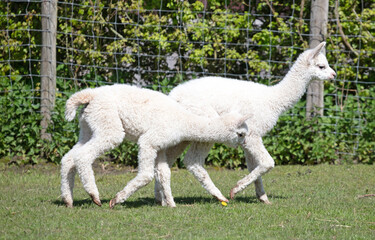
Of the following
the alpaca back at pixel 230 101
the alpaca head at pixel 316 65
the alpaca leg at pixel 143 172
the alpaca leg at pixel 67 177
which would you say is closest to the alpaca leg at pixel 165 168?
the alpaca leg at pixel 143 172

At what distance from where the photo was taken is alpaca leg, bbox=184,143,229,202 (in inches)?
248

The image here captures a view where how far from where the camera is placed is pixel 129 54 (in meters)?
9.44

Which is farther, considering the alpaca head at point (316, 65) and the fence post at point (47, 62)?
the fence post at point (47, 62)

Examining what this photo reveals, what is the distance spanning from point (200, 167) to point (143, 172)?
691 mm

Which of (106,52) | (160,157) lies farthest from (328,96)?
(160,157)

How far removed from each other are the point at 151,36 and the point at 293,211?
451 centimetres

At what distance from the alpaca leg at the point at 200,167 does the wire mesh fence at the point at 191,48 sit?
9.96ft

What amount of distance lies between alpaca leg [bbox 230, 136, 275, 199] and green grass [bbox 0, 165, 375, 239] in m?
0.24

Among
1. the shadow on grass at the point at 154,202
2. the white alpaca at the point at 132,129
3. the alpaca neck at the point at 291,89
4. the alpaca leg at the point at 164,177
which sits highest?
the alpaca neck at the point at 291,89

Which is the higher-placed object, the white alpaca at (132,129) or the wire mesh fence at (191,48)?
the wire mesh fence at (191,48)

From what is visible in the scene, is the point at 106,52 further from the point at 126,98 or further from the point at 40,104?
the point at 126,98

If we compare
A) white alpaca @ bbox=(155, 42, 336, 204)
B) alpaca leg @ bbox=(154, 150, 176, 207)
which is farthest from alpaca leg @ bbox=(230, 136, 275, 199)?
alpaca leg @ bbox=(154, 150, 176, 207)

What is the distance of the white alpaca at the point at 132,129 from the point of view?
19.3 feet

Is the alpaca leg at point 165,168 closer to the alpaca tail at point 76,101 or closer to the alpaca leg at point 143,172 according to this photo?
the alpaca leg at point 143,172
